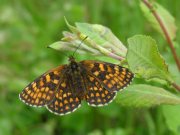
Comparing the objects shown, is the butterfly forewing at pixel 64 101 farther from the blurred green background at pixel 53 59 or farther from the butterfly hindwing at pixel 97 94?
the blurred green background at pixel 53 59

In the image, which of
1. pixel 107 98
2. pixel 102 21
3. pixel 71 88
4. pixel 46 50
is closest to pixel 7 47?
pixel 46 50

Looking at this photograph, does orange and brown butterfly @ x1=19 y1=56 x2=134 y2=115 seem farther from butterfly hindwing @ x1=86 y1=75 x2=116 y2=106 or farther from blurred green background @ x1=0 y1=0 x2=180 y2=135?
blurred green background @ x1=0 y1=0 x2=180 y2=135

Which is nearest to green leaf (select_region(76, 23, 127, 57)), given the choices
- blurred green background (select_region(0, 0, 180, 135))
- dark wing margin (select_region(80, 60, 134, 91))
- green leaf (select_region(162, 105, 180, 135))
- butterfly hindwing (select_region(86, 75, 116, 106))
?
dark wing margin (select_region(80, 60, 134, 91))

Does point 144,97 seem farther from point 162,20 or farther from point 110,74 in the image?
point 162,20

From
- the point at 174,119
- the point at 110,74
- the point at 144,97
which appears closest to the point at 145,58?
the point at 144,97

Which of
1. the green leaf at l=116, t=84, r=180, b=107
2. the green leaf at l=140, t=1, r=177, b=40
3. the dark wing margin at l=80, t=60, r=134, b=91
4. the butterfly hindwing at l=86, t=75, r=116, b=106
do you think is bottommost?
the green leaf at l=116, t=84, r=180, b=107

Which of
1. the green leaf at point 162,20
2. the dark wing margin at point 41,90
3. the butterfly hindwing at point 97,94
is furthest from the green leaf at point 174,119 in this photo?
the dark wing margin at point 41,90
